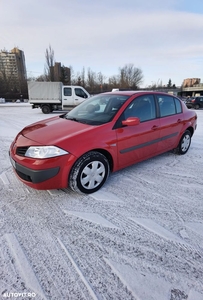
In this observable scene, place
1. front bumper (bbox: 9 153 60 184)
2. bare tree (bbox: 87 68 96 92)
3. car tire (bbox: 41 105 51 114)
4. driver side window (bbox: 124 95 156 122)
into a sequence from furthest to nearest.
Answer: bare tree (bbox: 87 68 96 92) → car tire (bbox: 41 105 51 114) → driver side window (bbox: 124 95 156 122) → front bumper (bbox: 9 153 60 184)

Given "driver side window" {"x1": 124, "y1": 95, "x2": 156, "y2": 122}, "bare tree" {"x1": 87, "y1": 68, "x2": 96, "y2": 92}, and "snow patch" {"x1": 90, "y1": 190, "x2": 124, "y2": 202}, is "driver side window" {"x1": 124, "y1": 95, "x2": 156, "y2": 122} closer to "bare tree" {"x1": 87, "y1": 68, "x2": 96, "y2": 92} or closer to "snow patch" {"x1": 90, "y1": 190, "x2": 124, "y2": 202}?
"snow patch" {"x1": 90, "y1": 190, "x2": 124, "y2": 202}

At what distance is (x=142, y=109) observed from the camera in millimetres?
3234

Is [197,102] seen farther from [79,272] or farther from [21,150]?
[79,272]

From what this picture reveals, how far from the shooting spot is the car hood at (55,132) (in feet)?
7.93

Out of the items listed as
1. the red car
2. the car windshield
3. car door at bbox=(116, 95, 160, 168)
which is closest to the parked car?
the red car

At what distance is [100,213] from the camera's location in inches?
89.4

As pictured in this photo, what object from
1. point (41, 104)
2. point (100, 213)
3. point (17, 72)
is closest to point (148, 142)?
point (100, 213)

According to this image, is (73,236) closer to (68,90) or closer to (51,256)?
(51,256)

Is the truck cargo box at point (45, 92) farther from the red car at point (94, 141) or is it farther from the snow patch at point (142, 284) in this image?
the snow patch at point (142, 284)

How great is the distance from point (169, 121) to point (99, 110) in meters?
1.54

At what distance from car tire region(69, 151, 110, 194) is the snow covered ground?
0.46 feet

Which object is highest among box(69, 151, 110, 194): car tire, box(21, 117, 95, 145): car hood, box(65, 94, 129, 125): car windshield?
box(65, 94, 129, 125): car windshield

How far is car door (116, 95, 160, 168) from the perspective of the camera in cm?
287

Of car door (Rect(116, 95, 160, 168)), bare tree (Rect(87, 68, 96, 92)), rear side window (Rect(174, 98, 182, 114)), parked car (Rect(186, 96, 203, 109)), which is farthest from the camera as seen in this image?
bare tree (Rect(87, 68, 96, 92))
